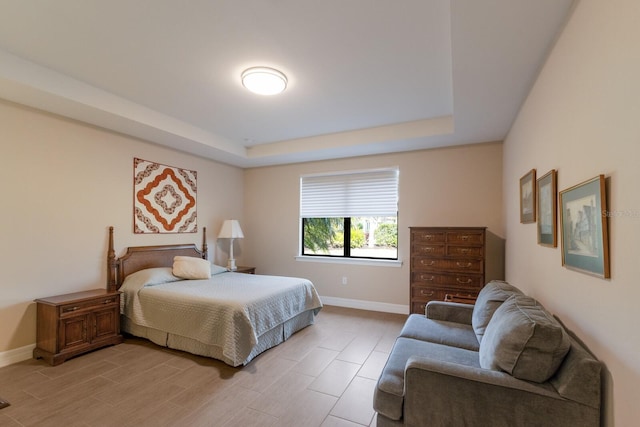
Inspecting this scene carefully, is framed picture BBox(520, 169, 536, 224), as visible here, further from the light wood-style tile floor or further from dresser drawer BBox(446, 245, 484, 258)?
the light wood-style tile floor

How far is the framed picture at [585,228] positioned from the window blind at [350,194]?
116 inches

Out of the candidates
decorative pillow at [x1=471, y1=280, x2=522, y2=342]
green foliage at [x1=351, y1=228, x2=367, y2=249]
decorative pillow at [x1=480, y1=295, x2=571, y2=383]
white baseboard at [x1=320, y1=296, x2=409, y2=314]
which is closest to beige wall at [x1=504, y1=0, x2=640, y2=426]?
decorative pillow at [x1=480, y1=295, x2=571, y2=383]

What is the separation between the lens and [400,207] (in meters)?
4.46

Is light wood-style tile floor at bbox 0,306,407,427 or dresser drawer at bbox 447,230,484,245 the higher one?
dresser drawer at bbox 447,230,484,245

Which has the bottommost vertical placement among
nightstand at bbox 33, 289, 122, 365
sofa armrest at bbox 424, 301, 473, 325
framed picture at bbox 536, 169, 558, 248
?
nightstand at bbox 33, 289, 122, 365

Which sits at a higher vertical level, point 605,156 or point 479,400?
point 605,156

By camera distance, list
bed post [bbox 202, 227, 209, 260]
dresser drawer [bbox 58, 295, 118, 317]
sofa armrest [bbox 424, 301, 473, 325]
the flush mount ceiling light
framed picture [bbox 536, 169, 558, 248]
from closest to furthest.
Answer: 1. framed picture [bbox 536, 169, 558, 248]
2. the flush mount ceiling light
3. sofa armrest [bbox 424, 301, 473, 325]
4. dresser drawer [bbox 58, 295, 118, 317]
5. bed post [bbox 202, 227, 209, 260]

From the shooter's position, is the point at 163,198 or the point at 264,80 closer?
the point at 264,80

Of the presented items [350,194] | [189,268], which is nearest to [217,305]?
[189,268]

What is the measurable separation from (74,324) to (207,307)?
1.31 meters

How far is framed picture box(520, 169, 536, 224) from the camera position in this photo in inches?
90.7

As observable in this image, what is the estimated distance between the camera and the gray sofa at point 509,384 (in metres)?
1.28

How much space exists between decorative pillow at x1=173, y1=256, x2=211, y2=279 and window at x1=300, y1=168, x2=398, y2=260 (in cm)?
179

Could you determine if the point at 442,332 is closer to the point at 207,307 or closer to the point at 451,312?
the point at 451,312
